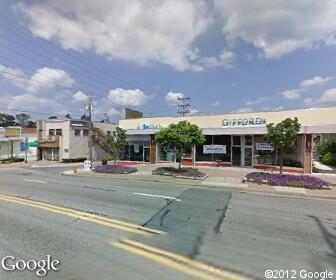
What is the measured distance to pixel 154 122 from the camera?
1284 inches

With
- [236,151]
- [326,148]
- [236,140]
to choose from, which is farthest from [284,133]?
[326,148]

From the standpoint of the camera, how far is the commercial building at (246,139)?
22531mm

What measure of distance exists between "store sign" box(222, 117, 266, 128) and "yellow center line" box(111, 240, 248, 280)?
21.8 metres

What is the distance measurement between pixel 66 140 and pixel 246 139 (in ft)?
90.4

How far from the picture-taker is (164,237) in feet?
21.3

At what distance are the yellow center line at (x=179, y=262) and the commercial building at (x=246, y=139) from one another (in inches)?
648

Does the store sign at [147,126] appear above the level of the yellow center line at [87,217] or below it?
above

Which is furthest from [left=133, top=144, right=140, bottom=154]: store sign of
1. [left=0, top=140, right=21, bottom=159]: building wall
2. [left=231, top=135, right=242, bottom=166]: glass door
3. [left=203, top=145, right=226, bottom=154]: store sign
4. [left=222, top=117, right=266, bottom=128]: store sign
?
[left=0, top=140, right=21, bottom=159]: building wall

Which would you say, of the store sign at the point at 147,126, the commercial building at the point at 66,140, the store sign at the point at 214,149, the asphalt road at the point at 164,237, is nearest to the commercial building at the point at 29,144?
the commercial building at the point at 66,140

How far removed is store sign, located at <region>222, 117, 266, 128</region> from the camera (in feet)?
83.7

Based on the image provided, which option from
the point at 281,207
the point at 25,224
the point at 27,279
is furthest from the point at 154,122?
the point at 27,279

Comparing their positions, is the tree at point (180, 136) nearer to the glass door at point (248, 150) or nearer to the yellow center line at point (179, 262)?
the glass door at point (248, 150)

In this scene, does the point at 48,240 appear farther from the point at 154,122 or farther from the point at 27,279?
the point at 154,122

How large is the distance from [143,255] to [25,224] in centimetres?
391
